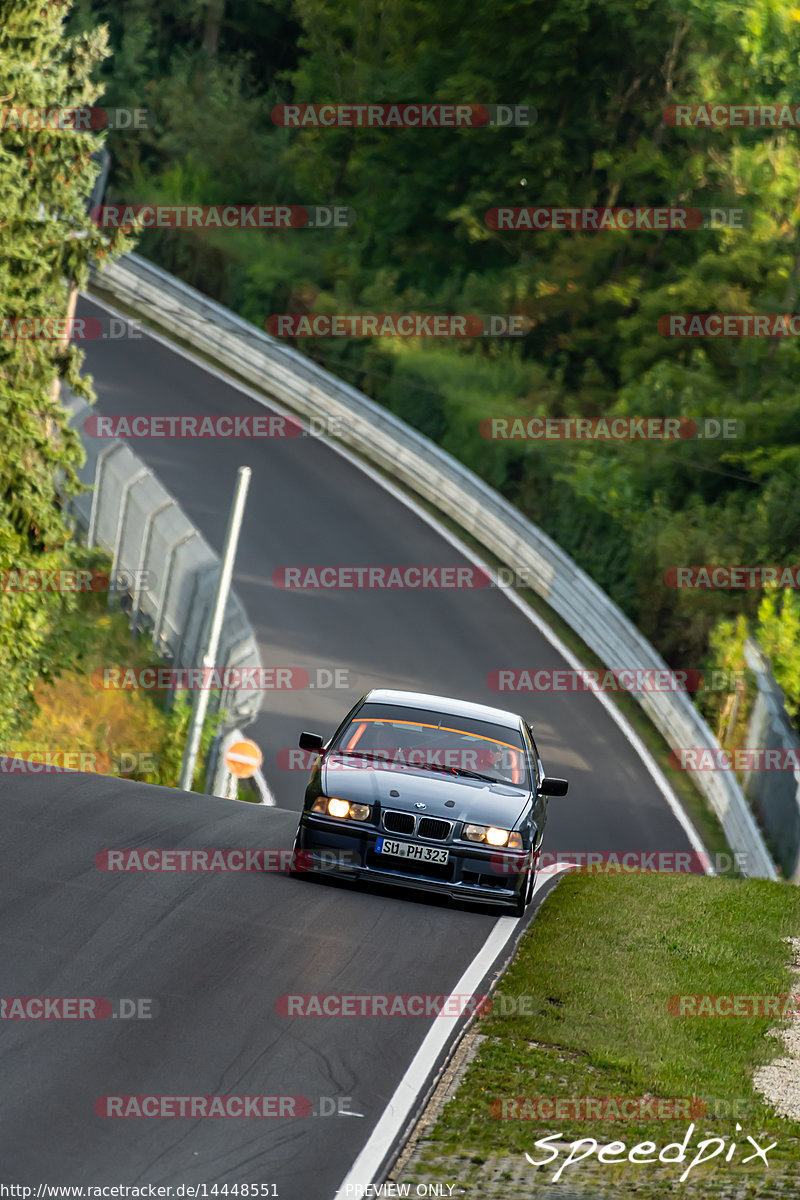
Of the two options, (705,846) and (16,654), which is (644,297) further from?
(16,654)

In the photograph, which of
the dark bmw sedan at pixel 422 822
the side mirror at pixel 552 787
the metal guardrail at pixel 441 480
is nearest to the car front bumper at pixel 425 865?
the dark bmw sedan at pixel 422 822

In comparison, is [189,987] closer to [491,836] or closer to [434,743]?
[491,836]

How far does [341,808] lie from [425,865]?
83 centimetres

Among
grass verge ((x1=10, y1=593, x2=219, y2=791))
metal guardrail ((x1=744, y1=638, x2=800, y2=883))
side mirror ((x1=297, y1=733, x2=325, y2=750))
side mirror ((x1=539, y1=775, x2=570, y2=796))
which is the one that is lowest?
grass verge ((x1=10, y1=593, x2=219, y2=791))

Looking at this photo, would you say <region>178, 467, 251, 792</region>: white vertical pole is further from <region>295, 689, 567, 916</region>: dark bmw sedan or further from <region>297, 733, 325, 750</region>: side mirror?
<region>295, 689, 567, 916</region>: dark bmw sedan

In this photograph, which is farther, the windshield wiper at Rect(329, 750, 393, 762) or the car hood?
the windshield wiper at Rect(329, 750, 393, 762)

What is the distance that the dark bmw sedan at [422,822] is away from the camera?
1149 centimetres

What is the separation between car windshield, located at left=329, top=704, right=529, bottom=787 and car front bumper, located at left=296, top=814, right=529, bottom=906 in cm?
89

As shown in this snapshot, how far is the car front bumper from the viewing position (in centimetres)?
1153

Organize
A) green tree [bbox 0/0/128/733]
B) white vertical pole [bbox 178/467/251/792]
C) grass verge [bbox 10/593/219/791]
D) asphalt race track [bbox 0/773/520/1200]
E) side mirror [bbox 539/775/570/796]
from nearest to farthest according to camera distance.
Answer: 1. asphalt race track [bbox 0/773/520/1200]
2. side mirror [bbox 539/775/570/796]
3. white vertical pole [bbox 178/467/251/792]
4. green tree [bbox 0/0/128/733]
5. grass verge [bbox 10/593/219/791]

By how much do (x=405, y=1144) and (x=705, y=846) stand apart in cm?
1808

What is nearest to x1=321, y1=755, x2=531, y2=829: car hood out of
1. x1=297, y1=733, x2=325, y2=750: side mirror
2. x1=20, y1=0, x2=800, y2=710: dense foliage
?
x1=297, y1=733, x2=325, y2=750: side mirror

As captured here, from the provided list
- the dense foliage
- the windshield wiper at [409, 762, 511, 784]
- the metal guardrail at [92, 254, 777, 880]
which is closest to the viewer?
the windshield wiper at [409, 762, 511, 784]

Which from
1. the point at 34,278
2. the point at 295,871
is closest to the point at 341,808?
the point at 295,871
